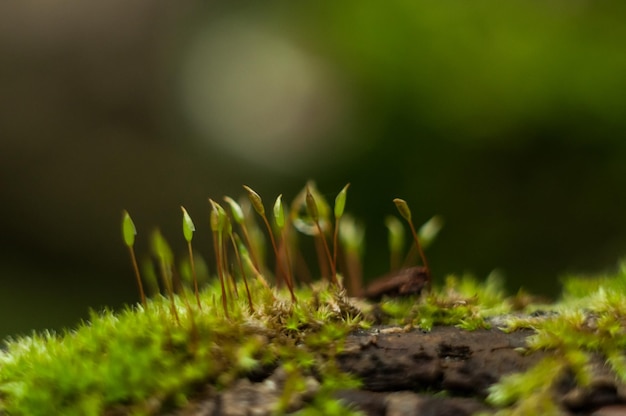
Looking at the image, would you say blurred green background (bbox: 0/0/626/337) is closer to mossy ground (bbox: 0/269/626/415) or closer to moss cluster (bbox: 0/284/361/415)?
mossy ground (bbox: 0/269/626/415)

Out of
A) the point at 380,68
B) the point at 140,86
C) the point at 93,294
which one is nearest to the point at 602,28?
the point at 380,68

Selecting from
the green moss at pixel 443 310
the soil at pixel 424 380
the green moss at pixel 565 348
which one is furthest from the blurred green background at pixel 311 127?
Answer: the soil at pixel 424 380

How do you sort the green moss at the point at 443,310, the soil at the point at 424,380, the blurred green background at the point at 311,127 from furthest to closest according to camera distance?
the blurred green background at the point at 311,127, the green moss at the point at 443,310, the soil at the point at 424,380

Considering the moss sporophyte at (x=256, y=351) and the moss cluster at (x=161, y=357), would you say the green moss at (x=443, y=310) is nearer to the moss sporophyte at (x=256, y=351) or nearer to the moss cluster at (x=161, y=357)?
the moss sporophyte at (x=256, y=351)

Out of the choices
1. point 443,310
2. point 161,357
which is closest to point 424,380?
point 443,310

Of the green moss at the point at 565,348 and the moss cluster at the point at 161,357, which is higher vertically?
the moss cluster at the point at 161,357

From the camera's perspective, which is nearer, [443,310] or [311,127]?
[443,310]

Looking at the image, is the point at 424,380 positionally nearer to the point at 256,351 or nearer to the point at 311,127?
the point at 256,351
